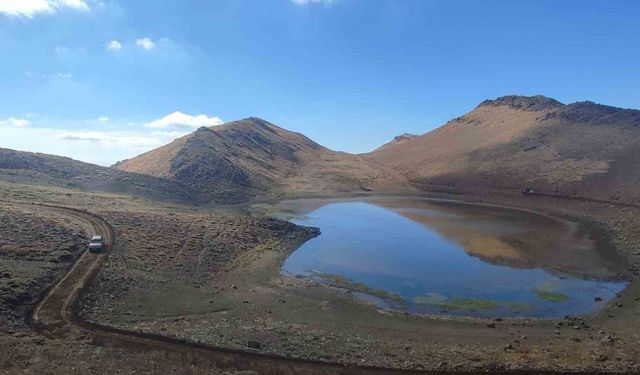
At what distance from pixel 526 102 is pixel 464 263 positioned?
133844 millimetres

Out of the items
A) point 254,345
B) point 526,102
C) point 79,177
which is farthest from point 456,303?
point 526,102

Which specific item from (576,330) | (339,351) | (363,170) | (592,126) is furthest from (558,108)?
(339,351)

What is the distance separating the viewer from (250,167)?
401ft

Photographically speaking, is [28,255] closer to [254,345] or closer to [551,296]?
[254,345]

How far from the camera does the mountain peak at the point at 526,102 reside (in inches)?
6043

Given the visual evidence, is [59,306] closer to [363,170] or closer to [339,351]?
[339,351]

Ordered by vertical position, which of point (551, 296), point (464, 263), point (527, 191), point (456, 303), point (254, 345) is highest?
point (527, 191)

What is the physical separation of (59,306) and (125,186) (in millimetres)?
52583

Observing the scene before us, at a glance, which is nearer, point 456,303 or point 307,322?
point 307,322

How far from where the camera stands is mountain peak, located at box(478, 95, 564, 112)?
6043 inches

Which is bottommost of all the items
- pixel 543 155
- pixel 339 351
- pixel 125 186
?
pixel 339 351

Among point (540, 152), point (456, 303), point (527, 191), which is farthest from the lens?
point (540, 152)

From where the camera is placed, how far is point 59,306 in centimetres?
3009

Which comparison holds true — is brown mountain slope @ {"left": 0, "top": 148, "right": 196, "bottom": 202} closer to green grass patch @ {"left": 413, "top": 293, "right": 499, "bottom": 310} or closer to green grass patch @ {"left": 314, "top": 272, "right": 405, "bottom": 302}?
green grass patch @ {"left": 314, "top": 272, "right": 405, "bottom": 302}
